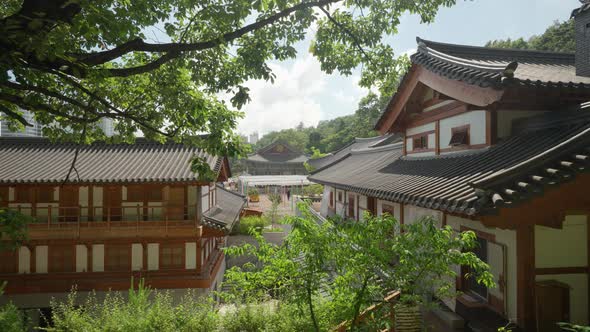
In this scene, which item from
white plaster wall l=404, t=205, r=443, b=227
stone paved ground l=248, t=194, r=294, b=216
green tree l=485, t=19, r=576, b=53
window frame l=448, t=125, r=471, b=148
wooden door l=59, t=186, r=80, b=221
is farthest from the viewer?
green tree l=485, t=19, r=576, b=53

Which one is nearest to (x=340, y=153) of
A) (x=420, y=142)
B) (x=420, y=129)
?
(x=420, y=142)

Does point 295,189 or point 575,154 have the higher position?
point 575,154

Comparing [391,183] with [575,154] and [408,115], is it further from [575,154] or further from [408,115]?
[575,154]

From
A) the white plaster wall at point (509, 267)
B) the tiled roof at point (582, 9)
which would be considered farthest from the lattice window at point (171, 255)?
the tiled roof at point (582, 9)

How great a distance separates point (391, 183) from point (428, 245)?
455cm

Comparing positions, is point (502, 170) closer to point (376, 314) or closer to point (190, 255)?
point (376, 314)

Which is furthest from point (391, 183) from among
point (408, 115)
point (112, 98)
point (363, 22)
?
point (112, 98)

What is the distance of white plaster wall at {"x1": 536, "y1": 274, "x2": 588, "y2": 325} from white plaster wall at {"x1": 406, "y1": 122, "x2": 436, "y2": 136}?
16.5ft

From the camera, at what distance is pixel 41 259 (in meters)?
14.1

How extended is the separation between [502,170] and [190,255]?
13139mm

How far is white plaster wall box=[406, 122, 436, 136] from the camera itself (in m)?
9.59

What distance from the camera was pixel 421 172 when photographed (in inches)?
324

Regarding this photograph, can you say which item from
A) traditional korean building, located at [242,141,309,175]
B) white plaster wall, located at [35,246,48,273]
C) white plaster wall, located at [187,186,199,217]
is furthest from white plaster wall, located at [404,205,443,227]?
traditional korean building, located at [242,141,309,175]

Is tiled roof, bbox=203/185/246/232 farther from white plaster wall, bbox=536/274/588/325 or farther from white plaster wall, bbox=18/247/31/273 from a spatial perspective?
white plaster wall, bbox=536/274/588/325
